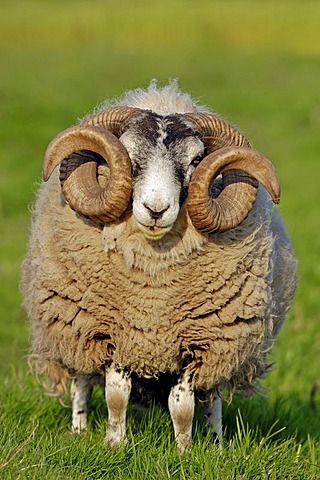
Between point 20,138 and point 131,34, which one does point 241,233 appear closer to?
point 20,138

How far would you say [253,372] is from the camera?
588 cm

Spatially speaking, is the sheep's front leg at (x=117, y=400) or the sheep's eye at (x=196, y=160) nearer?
the sheep's eye at (x=196, y=160)

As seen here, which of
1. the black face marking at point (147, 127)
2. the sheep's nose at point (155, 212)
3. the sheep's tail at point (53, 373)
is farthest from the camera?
the sheep's tail at point (53, 373)

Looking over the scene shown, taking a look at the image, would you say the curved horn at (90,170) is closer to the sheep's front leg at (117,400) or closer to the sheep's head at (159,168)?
the sheep's head at (159,168)

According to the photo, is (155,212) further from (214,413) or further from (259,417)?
(259,417)

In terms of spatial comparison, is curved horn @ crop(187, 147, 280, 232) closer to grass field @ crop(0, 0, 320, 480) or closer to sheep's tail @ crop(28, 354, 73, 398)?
grass field @ crop(0, 0, 320, 480)

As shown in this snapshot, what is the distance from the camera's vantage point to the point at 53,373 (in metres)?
6.18

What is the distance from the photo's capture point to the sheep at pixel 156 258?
5.07 metres

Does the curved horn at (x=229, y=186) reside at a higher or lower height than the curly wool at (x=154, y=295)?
higher

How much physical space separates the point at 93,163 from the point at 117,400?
1.33 m

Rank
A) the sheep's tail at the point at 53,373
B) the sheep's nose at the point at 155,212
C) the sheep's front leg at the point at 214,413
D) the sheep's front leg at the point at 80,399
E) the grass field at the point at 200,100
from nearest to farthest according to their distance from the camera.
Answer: the sheep's nose at the point at 155,212
the grass field at the point at 200,100
the sheep's front leg at the point at 214,413
the sheep's tail at the point at 53,373
the sheep's front leg at the point at 80,399

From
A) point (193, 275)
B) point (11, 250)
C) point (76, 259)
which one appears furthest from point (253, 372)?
point (11, 250)

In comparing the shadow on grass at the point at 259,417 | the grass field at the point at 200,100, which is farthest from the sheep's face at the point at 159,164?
the shadow on grass at the point at 259,417

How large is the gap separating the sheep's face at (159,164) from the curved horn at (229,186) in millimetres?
95
